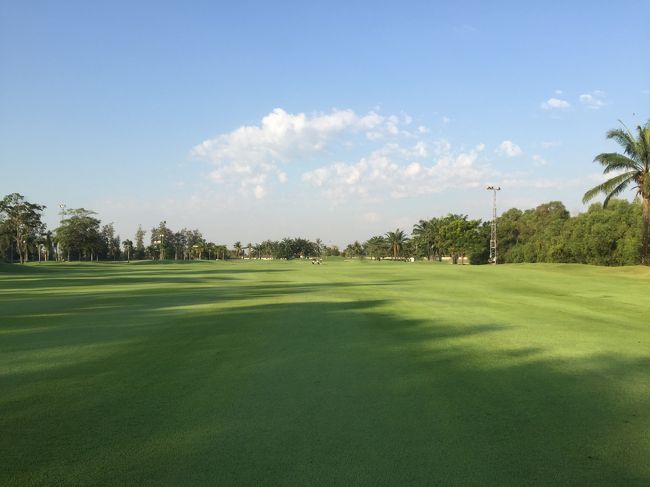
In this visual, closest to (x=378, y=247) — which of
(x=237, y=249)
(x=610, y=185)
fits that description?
(x=237, y=249)

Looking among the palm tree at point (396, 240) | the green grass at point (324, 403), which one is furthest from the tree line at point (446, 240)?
the green grass at point (324, 403)

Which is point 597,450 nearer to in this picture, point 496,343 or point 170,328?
point 496,343

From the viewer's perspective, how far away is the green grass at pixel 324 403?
3750mm

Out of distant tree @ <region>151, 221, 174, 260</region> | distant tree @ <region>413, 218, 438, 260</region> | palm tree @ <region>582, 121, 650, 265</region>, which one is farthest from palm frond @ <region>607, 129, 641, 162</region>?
distant tree @ <region>151, 221, 174, 260</region>

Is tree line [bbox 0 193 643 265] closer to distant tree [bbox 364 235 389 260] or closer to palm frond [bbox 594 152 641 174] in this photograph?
distant tree [bbox 364 235 389 260]

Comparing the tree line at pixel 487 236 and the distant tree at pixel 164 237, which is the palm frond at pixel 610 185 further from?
the distant tree at pixel 164 237

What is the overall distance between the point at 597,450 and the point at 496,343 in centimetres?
462

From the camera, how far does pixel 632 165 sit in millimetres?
37844

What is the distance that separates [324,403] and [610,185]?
136 ft

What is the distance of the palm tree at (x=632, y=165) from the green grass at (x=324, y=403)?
32.7 metres

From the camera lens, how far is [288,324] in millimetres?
10805

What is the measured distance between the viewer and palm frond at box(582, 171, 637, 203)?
38219 millimetres

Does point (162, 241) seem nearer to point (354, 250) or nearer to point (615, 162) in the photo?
point (354, 250)

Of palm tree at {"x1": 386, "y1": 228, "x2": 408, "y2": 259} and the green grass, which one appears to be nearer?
the green grass
